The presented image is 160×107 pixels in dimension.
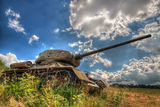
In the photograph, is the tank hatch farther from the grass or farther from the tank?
the grass

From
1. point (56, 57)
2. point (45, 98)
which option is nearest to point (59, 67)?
point (56, 57)

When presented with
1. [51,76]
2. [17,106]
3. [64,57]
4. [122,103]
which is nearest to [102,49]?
[64,57]

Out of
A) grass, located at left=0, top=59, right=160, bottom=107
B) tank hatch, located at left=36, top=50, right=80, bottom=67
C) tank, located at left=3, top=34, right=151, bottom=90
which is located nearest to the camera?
grass, located at left=0, top=59, right=160, bottom=107

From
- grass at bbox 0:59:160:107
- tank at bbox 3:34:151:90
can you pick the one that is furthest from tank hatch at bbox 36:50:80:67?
grass at bbox 0:59:160:107

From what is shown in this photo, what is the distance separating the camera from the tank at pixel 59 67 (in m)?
7.05

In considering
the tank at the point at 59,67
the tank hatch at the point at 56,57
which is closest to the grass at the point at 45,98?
the tank at the point at 59,67

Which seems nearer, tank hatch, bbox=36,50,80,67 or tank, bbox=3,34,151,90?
tank, bbox=3,34,151,90

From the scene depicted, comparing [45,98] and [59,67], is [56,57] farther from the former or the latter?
[45,98]

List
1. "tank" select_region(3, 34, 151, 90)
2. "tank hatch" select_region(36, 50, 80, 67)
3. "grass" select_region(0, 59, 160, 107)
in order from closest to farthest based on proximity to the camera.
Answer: "grass" select_region(0, 59, 160, 107), "tank" select_region(3, 34, 151, 90), "tank hatch" select_region(36, 50, 80, 67)

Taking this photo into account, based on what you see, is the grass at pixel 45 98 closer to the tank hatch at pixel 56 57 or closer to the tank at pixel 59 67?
the tank at pixel 59 67

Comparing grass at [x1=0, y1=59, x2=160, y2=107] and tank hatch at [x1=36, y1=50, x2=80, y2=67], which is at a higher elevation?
tank hatch at [x1=36, y1=50, x2=80, y2=67]

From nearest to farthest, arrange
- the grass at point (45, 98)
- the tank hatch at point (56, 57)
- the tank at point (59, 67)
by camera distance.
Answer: the grass at point (45, 98) < the tank at point (59, 67) < the tank hatch at point (56, 57)

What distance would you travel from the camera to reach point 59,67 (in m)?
7.14

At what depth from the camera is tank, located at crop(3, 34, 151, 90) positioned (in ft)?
23.1
